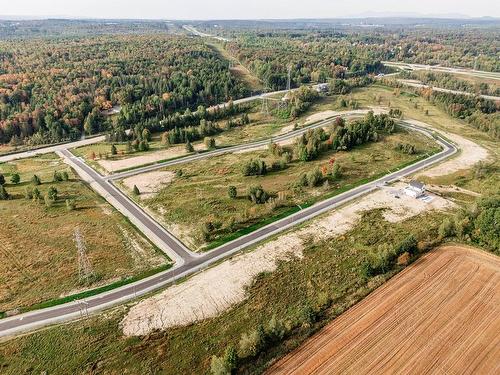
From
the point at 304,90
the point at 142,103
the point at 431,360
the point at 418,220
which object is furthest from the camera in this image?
the point at 304,90

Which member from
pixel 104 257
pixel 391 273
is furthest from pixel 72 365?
pixel 391 273

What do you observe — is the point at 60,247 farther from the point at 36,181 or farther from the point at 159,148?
the point at 159,148

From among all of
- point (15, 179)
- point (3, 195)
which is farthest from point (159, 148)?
point (3, 195)

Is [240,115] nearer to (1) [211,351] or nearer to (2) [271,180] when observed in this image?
(2) [271,180]

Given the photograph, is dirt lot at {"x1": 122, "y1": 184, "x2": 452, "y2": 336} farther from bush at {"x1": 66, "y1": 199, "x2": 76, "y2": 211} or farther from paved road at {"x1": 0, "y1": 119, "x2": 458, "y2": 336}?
bush at {"x1": 66, "y1": 199, "x2": 76, "y2": 211}

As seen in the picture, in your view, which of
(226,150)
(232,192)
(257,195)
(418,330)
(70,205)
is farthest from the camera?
(226,150)

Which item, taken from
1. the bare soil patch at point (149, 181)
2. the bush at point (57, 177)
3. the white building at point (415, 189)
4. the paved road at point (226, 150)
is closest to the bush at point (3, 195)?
the bush at point (57, 177)
